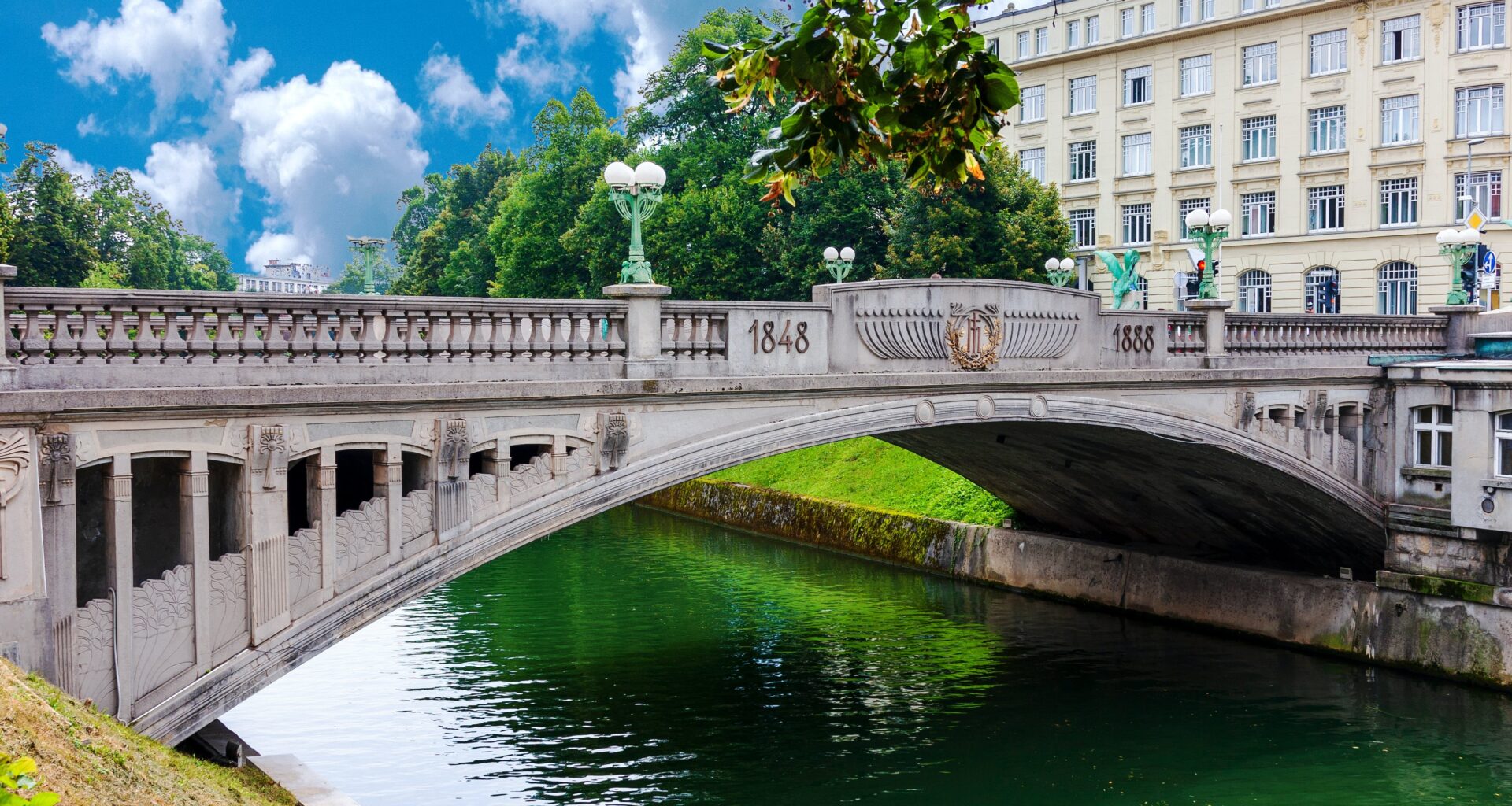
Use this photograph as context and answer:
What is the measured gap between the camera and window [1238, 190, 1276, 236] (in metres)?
47.9

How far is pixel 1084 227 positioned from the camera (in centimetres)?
5362

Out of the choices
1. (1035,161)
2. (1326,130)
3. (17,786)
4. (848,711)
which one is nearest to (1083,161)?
(1035,161)

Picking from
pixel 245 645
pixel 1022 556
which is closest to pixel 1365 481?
pixel 1022 556

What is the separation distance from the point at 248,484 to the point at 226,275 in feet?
325

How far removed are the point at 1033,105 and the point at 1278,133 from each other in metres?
10.8

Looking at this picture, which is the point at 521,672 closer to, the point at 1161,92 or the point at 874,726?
the point at 874,726

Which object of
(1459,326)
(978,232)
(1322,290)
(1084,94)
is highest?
(1084,94)

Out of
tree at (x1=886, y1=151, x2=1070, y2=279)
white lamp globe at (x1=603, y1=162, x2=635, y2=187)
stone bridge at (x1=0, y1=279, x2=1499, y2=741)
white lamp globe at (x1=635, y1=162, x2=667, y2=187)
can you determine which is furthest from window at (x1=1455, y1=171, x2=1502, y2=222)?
white lamp globe at (x1=603, y1=162, x2=635, y2=187)

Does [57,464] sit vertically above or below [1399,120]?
below

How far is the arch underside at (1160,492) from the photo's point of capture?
22.3m

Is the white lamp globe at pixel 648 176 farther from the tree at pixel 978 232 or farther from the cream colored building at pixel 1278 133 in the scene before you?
the cream colored building at pixel 1278 133

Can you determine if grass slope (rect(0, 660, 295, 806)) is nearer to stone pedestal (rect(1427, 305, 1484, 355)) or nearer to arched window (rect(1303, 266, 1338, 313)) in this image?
stone pedestal (rect(1427, 305, 1484, 355))

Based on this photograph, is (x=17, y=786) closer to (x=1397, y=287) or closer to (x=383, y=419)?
(x=383, y=419)

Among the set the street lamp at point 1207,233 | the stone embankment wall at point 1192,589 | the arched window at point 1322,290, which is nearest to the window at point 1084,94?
the arched window at point 1322,290
